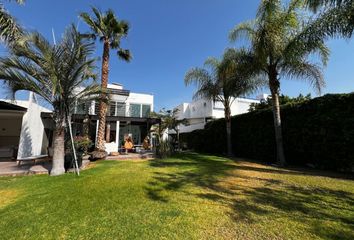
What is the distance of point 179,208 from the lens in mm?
4621

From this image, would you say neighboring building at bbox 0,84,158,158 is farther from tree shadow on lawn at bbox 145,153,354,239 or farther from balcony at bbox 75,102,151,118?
tree shadow on lawn at bbox 145,153,354,239

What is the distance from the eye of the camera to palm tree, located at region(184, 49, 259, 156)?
40.2ft

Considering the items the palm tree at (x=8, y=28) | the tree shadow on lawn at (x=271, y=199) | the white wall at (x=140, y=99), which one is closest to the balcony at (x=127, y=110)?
the white wall at (x=140, y=99)

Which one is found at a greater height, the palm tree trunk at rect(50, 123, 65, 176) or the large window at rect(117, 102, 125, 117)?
the large window at rect(117, 102, 125, 117)

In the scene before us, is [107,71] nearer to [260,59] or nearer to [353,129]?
[260,59]

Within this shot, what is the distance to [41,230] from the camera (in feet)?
12.3

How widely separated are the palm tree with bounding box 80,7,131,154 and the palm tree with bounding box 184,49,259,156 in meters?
6.20

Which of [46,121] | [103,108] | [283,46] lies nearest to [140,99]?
[46,121]

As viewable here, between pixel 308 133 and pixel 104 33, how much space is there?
14174 mm

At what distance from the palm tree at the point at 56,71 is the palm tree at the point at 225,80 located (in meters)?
8.28

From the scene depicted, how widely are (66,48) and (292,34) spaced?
1070 cm

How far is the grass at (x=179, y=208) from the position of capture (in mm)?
3578

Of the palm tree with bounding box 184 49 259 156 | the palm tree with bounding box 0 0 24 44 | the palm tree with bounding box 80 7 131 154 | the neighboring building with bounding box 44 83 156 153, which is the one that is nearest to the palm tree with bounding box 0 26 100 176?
the palm tree with bounding box 0 0 24 44

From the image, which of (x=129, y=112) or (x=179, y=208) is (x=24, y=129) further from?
(x=179, y=208)
